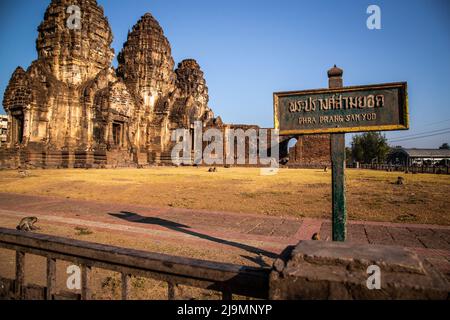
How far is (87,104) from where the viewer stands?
24531 millimetres

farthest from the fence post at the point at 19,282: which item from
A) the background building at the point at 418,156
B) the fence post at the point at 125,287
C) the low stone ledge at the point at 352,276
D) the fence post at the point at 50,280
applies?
the background building at the point at 418,156

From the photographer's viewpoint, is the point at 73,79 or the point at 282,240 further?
the point at 73,79

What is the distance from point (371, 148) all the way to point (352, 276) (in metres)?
67.0

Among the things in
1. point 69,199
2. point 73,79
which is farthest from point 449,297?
point 73,79

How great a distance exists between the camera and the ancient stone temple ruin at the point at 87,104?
21.8 metres

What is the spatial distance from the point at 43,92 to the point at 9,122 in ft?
11.8

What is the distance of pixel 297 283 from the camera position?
1248 mm

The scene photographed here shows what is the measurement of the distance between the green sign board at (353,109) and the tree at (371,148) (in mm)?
62224

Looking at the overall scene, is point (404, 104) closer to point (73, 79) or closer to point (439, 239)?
point (439, 239)

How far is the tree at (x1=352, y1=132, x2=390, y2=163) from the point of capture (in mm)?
59188

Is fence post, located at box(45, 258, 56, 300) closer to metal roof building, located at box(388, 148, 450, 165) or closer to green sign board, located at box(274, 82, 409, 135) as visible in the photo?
green sign board, located at box(274, 82, 409, 135)

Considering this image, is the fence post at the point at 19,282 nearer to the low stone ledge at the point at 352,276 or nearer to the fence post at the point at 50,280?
the fence post at the point at 50,280

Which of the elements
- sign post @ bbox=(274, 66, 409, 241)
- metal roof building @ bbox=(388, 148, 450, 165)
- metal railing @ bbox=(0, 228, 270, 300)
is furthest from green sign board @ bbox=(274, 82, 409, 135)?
metal roof building @ bbox=(388, 148, 450, 165)

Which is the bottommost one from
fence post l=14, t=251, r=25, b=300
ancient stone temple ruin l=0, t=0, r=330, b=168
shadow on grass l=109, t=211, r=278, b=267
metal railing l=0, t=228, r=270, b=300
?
shadow on grass l=109, t=211, r=278, b=267
